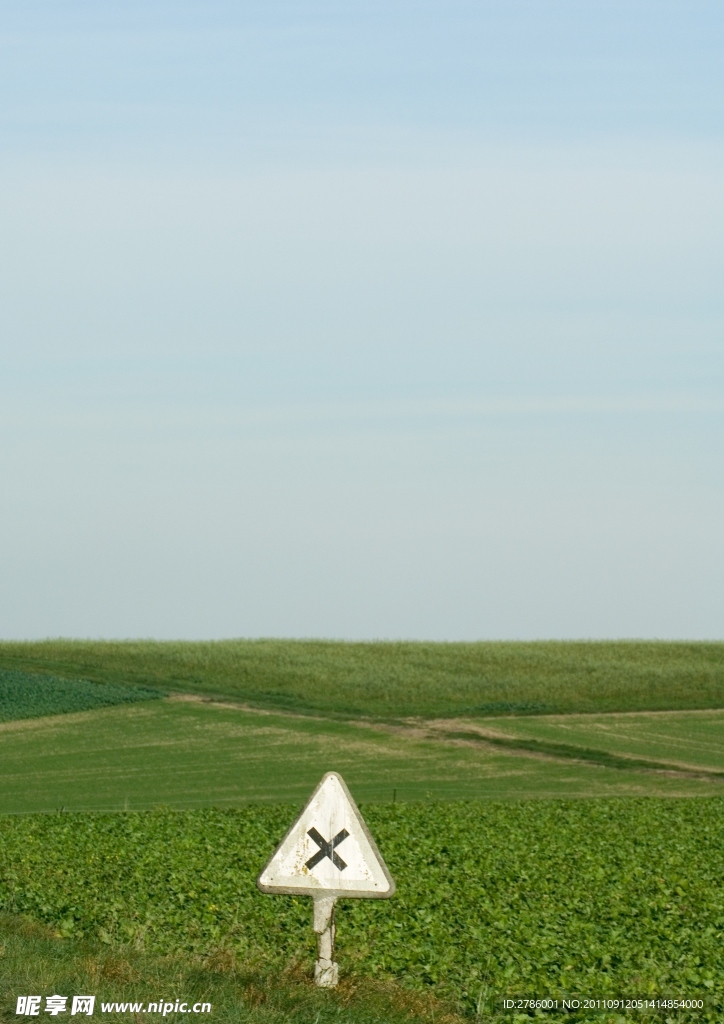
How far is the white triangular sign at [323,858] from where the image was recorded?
38.0ft

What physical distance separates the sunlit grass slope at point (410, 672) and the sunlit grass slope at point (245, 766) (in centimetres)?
851

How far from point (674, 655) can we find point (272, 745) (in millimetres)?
44711

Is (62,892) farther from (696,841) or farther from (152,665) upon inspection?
(152,665)

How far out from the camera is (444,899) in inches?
774

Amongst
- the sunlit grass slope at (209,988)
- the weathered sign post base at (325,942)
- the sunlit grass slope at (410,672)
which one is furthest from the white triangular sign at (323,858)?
the sunlit grass slope at (410,672)

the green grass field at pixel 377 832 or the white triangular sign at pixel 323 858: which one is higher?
the white triangular sign at pixel 323 858

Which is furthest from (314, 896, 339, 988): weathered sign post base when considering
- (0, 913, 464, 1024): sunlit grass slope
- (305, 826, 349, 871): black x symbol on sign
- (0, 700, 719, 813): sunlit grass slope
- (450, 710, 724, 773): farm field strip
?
(450, 710, 724, 773): farm field strip

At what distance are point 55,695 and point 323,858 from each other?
53665 millimetres

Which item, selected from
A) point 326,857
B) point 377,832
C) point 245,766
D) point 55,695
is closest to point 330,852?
point 326,857

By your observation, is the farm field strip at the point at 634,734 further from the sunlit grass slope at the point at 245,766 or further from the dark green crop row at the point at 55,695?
the dark green crop row at the point at 55,695

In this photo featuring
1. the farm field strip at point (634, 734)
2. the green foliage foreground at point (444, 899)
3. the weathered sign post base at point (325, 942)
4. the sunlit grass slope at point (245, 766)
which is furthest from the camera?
the farm field strip at point (634, 734)

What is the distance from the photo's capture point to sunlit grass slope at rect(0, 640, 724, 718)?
217 ft

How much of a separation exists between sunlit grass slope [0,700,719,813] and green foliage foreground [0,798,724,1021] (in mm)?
10560

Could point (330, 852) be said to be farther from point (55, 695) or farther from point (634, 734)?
point (55, 695)
